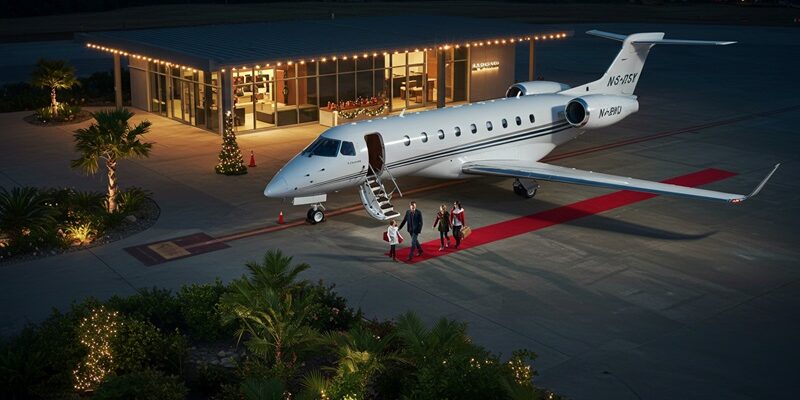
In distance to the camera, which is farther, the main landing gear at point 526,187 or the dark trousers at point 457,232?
the main landing gear at point 526,187

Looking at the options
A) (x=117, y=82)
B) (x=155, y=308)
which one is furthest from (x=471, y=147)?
(x=117, y=82)

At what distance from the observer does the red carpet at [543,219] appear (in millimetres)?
22984

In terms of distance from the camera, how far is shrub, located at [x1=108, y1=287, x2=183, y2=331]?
56.0 feet

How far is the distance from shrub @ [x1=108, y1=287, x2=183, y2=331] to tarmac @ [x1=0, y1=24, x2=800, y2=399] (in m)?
2.60

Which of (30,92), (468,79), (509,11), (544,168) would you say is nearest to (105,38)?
(30,92)

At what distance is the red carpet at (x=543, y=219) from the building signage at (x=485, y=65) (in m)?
16.4

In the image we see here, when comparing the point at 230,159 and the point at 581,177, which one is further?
the point at 230,159

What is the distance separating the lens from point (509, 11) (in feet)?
327

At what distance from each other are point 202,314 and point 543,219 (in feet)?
38.0

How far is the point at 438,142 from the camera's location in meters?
26.6

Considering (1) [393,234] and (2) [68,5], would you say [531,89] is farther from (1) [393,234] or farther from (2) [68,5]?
(2) [68,5]

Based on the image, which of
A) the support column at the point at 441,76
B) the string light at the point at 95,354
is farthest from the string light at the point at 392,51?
the string light at the point at 95,354

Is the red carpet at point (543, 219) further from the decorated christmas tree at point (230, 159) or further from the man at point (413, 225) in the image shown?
the decorated christmas tree at point (230, 159)

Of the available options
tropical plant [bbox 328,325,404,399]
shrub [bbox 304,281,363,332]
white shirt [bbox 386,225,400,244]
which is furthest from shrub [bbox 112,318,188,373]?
white shirt [bbox 386,225,400,244]
